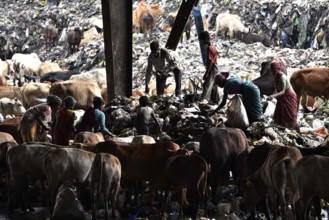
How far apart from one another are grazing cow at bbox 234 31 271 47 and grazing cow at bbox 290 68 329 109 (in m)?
15.1

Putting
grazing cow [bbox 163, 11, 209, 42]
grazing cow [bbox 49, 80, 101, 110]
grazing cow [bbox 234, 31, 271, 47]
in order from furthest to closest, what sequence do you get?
grazing cow [bbox 163, 11, 209, 42]
grazing cow [bbox 234, 31, 271, 47]
grazing cow [bbox 49, 80, 101, 110]

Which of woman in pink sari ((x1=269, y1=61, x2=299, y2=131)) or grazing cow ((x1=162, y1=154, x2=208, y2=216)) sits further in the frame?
woman in pink sari ((x1=269, y1=61, x2=299, y2=131))

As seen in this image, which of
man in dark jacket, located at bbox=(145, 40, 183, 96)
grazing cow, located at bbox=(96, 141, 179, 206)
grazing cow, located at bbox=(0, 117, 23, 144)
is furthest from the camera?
man in dark jacket, located at bbox=(145, 40, 183, 96)

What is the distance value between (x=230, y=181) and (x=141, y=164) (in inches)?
58.1

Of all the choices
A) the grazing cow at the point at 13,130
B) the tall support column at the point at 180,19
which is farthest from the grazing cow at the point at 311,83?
the grazing cow at the point at 13,130

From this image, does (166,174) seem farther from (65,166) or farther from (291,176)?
(291,176)

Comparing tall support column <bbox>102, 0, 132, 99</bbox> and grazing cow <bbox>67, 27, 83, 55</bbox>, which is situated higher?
tall support column <bbox>102, 0, 132, 99</bbox>

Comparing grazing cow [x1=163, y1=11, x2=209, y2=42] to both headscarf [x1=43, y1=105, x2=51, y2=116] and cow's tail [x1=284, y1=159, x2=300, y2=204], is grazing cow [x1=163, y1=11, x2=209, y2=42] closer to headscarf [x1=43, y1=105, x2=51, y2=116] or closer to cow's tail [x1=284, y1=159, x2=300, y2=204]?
headscarf [x1=43, y1=105, x2=51, y2=116]

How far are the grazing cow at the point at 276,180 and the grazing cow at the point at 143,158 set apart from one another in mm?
1325

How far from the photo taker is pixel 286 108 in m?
13.5

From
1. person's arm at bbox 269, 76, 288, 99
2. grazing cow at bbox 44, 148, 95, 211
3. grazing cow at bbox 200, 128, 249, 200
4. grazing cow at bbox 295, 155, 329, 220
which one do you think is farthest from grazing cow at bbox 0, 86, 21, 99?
grazing cow at bbox 295, 155, 329, 220

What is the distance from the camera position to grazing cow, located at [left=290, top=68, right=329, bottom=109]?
60.4ft

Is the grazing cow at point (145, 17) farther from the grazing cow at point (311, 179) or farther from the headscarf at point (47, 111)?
the grazing cow at point (311, 179)

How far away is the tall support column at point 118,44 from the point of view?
14328mm
